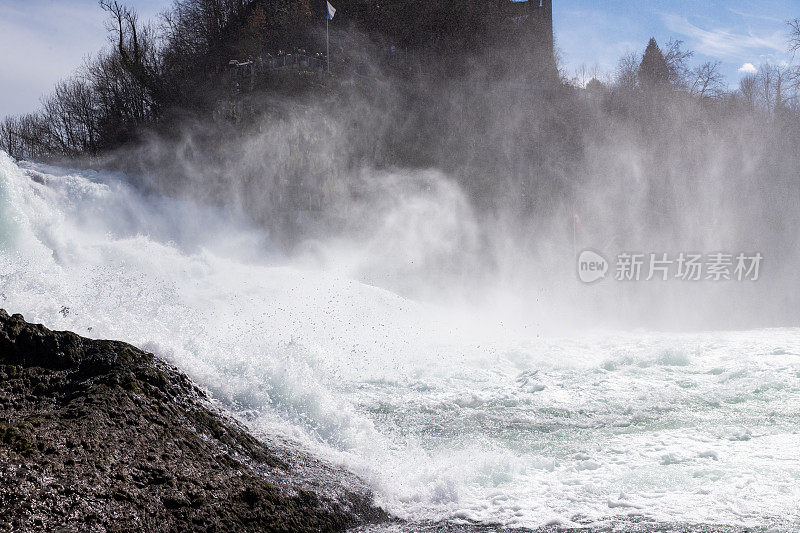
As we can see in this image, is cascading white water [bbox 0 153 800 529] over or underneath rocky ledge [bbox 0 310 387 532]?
underneath

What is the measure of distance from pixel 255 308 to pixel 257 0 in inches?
812

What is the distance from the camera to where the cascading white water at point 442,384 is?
5293 mm

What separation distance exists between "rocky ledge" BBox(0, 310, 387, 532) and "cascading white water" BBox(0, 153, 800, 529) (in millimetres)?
595

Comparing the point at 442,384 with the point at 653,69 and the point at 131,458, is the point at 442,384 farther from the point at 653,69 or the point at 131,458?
the point at 653,69

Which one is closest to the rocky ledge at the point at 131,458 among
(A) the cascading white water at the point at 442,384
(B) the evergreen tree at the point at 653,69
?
(A) the cascading white water at the point at 442,384

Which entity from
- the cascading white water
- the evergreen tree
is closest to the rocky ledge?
the cascading white water

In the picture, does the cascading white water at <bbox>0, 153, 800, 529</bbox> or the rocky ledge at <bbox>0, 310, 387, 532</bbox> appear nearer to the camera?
the rocky ledge at <bbox>0, 310, 387, 532</bbox>

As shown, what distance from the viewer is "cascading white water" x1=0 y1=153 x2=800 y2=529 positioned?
5.29 metres

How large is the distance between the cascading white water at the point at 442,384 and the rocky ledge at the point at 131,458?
0.60 meters

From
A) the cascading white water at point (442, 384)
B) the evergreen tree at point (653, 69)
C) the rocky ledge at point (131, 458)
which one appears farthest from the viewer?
the evergreen tree at point (653, 69)

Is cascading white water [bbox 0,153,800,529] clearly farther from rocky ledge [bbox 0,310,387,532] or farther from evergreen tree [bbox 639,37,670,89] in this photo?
evergreen tree [bbox 639,37,670,89]

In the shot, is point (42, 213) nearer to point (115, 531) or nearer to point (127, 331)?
point (127, 331)

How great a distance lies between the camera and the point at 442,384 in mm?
9070

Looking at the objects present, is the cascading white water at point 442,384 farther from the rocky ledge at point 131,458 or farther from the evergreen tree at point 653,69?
the evergreen tree at point 653,69
